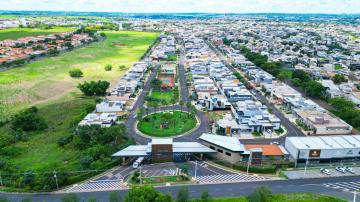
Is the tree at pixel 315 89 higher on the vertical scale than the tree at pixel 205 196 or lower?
higher

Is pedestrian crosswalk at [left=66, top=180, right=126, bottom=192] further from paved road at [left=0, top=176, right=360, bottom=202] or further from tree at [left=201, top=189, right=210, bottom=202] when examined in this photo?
tree at [left=201, top=189, right=210, bottom=202]

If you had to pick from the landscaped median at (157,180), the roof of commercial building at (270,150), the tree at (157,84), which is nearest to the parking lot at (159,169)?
the landscaped median at (157,180)

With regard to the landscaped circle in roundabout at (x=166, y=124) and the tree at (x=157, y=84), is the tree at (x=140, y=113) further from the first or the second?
the tree at (x=157, y=84)

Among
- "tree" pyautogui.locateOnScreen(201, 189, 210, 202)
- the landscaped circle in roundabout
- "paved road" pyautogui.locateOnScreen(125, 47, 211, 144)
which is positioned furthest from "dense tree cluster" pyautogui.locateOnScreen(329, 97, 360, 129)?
"tree" pyautogui.locateOnScreen(201, 189, 210, 202)

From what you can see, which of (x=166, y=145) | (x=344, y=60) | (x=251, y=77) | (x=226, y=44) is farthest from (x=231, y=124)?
(x=226, y=44)

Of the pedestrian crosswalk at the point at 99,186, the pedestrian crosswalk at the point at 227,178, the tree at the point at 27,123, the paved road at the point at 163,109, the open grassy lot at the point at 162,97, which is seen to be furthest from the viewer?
the open grassy lot at the point at 162,97

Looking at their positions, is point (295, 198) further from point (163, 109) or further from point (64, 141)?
point (163, 109)

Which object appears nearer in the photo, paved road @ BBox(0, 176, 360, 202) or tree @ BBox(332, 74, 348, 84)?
paved road @ BBox(0, 176, 360, 202)
